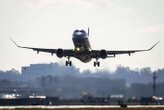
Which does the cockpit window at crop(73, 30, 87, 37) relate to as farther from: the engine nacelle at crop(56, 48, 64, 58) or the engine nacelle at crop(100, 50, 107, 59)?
the engine nacelle at crop(100, 50, 107, 59)

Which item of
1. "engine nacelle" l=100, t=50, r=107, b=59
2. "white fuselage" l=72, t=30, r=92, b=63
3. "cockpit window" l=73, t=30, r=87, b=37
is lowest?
"engine nacelle" l=100, t=50, r=107, b=59

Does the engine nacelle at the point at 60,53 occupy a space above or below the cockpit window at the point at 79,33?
below

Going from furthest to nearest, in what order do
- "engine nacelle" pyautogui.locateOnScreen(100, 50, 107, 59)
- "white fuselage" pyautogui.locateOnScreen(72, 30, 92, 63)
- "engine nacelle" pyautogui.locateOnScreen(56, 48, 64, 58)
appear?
"engine nacelle" pyautogui.locateOnScreen(100, 50, 107, 59) → "engine nacelle" pyautogui.locateOnScreen(56, 48, 64, 58) → "white fuselage" pyautogui.locateOnScreen(72, 30, 92, 63)

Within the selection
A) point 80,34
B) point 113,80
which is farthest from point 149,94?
point 80,34

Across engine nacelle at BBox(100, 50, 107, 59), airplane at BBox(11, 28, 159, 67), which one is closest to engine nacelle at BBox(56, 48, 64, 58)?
airplane at BBox(11, 28, 159, 67)

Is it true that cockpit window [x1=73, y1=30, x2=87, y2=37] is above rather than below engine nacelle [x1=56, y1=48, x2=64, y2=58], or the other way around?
above

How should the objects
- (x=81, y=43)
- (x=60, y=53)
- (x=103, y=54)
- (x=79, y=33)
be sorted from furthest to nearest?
(x=103, y=54), (x=60, y=53), (x=79, y=33), (x=81, y=43)

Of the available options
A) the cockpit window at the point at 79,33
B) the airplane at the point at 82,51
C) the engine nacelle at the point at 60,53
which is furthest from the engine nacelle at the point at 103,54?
the engine nacelle at the point at 60,53

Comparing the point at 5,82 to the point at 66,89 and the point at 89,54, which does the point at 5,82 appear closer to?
the point at 66,89

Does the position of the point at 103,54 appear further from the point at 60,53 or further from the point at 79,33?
the point at 60,53

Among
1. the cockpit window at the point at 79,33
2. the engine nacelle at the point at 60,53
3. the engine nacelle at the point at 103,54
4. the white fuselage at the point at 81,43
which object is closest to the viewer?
the white fuselage at the point at 81,43

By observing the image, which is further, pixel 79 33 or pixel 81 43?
pixel 79 33

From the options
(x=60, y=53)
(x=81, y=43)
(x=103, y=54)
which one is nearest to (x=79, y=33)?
(x=81, y=43)

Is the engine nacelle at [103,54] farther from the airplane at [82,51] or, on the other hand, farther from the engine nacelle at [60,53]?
the engine nacelle at [60,53]
